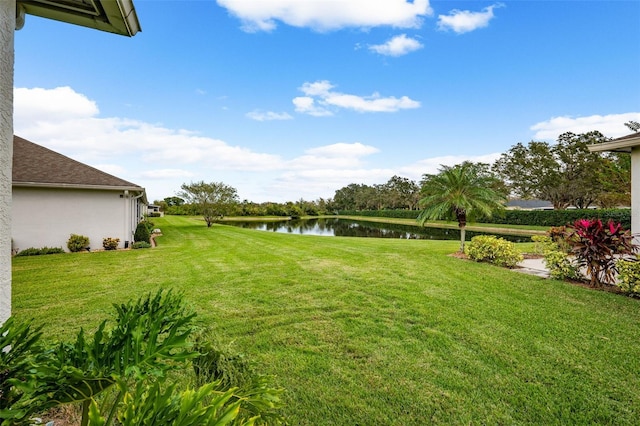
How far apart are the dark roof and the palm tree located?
10146 millimetres

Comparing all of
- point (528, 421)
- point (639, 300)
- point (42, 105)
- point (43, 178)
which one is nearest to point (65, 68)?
point (42, 105)

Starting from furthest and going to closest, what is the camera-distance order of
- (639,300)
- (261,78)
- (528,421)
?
(261,78) → (639,300) → (528,421)

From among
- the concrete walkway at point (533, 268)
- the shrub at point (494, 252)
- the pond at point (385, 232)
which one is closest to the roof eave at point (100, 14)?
the concrete walkway at point (533, 268)

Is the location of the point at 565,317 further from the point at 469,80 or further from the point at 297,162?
the point at 297,162

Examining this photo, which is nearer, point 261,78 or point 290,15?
point 290,15

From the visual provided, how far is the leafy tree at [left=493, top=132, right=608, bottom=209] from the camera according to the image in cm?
2872

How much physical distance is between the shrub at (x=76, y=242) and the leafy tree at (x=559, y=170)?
1461 inches

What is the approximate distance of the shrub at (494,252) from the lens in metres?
7.36

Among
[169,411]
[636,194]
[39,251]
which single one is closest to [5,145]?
[169,411]

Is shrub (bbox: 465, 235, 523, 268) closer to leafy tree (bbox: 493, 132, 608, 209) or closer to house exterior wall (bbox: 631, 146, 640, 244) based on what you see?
house exterior wall (bbox: 631, 146, 640, 244)

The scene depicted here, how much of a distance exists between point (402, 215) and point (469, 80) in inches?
1170

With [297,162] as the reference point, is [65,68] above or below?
below

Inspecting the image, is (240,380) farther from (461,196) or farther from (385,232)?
(385,232)

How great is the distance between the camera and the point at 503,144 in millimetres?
32438
